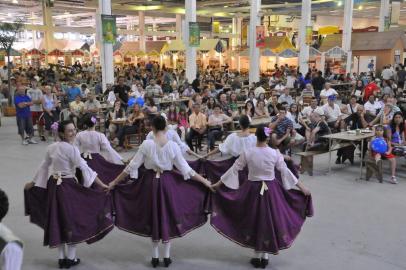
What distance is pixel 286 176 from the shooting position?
14.0ft

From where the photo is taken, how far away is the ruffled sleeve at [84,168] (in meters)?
4.17

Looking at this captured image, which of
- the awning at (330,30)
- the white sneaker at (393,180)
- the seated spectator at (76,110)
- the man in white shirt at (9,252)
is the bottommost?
the white sneaker at (393,180)

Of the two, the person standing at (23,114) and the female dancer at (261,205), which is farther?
the person standing at (23,114)

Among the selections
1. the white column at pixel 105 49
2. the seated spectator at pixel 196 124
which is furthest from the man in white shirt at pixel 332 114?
the white column at pixel 105 49

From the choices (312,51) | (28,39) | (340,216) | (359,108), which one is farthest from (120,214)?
(28,39)

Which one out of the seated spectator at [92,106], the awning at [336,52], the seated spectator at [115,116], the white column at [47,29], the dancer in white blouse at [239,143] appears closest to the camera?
the dancer in white blouse at [239,143]

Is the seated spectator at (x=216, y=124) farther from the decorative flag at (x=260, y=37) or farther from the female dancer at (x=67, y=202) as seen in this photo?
the decorative flag at (x=260, y=37)

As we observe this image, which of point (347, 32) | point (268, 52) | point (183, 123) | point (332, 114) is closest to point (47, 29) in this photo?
point (268, 52)

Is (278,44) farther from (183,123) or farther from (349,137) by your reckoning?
(349,137)

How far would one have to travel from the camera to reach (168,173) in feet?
14.0

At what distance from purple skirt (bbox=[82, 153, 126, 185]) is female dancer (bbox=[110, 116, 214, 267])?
4.15 feet

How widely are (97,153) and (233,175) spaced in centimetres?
219

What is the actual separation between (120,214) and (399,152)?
5559mm

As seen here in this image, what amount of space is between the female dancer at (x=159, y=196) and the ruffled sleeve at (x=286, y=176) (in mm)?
779
